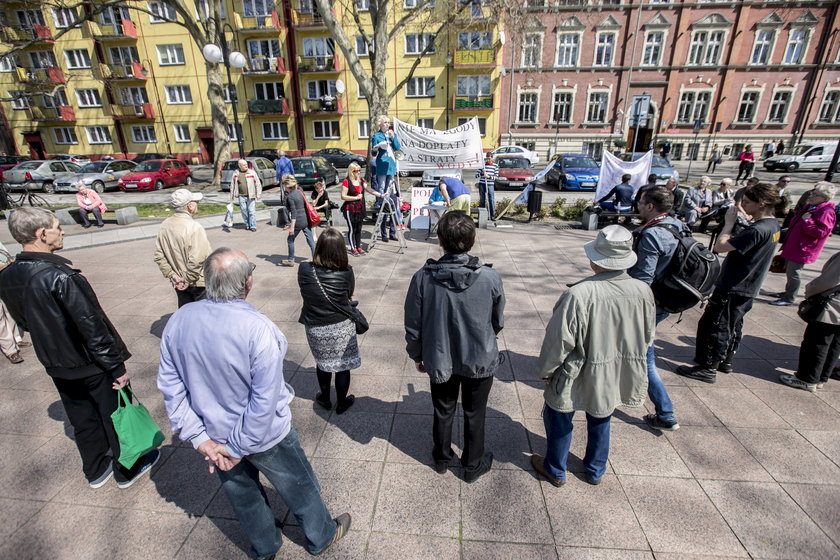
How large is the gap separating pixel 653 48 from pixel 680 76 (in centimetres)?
303

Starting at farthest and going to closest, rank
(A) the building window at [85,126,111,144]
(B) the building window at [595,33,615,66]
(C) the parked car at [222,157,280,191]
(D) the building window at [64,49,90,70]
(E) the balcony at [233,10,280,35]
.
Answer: (A) the building window at [85,126,111,144], (D) the building window at [64,49,90,70], (E) the balcony at [233,10,280,35], (B) the building window at [595,33,615,66], (C) the parked car at [222,157,280,191]

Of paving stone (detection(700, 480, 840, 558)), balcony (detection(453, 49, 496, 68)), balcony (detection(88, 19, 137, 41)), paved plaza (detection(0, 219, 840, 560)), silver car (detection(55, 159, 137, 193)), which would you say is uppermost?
balcony (detection(88, 19, 137, 41))

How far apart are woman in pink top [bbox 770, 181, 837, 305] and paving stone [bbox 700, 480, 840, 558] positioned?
14.1 feet

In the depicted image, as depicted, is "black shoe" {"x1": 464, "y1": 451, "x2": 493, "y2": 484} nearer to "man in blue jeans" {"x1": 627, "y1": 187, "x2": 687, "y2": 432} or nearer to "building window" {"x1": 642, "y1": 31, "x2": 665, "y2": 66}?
"man in blue jeans" {"x1": 627, "y1": 187, "x2": 687, "y2": 432}

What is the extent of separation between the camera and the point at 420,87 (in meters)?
30.8

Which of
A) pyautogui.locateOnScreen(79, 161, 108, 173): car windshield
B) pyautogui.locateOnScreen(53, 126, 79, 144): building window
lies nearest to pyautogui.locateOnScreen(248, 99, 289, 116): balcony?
pyautogui.locateOnScreen(79, 161, 108, 173): car windshield

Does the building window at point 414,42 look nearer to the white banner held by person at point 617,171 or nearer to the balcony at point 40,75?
the white banner held by person at point 617,171

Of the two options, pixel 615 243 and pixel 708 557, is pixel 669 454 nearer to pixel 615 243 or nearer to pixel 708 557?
pixel 708 557

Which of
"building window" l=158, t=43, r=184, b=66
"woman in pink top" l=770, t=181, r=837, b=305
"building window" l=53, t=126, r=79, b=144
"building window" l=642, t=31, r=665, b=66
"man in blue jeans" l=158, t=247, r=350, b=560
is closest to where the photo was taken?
"man in blue jeans" l=158, t=247, r=350, b=560

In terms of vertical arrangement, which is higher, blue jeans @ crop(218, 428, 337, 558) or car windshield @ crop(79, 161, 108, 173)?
car windshield @ crop(79, 161, 108, 173)

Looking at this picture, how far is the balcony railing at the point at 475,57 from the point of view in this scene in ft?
95.4

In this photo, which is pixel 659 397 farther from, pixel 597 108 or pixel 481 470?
pixel 597 108

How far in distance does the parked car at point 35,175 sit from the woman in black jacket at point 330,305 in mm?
23493

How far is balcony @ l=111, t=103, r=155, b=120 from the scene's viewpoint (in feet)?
104
